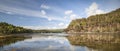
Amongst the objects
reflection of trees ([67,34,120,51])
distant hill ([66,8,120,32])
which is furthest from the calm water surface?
distant hill ([66,8,120,32])

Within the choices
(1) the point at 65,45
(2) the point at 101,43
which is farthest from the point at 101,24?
(1) the point at 65,45

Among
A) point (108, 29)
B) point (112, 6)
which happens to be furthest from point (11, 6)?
point (108, 29)

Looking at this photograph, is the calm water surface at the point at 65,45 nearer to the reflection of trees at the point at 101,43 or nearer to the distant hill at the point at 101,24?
the reflection of trees at the point at 101,43

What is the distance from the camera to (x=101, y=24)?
6675 centimetres

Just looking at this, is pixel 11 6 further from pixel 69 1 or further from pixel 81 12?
pixel 81 12

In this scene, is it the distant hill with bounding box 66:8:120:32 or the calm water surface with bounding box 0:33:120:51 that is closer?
the calm water surface with bounding box 0:33:120:51

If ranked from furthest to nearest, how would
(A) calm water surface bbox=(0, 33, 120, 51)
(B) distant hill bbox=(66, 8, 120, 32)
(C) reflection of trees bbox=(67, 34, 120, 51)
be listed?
(B) distant hill bbox=(66, 8, 120, 32), (C) reflection of trees bbox=(67, 34, 120, 51), (A) calm water surface bbox=(0, 33, 120, 51)

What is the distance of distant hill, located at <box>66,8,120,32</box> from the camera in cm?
6362

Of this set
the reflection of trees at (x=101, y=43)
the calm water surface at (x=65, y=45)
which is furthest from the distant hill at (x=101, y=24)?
the calm water surface at (x=65, y=45)

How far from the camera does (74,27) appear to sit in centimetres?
7338

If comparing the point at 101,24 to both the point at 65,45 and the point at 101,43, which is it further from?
the point at 65,45

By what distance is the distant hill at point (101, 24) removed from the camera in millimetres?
63619

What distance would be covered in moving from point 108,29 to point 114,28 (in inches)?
Answer: 92.3

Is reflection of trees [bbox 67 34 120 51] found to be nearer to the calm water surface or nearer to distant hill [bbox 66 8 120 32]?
the calm water surface
